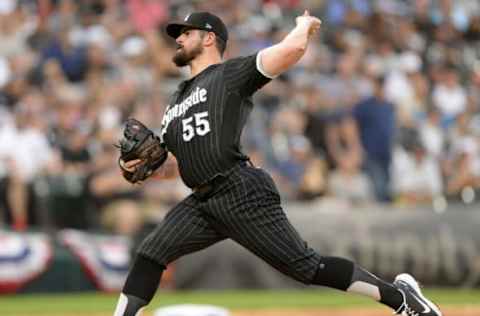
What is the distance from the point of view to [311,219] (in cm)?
1357

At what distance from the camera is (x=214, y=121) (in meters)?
6.79

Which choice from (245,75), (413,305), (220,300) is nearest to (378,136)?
(220,300)

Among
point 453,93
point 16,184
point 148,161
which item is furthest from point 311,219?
point 148,161

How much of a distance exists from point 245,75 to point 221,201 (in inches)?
31.8

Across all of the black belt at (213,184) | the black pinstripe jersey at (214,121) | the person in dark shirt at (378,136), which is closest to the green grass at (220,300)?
the person in dark shirt at (378,136)

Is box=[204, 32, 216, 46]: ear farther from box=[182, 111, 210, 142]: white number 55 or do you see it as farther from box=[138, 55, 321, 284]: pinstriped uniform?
box=[182, 111, 210, 142]: white number 55

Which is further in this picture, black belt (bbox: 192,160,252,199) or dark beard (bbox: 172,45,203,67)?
dark beard (bbox: 172,45,203,67)

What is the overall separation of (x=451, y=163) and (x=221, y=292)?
4252 mm

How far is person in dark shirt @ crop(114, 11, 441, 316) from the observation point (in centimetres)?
675

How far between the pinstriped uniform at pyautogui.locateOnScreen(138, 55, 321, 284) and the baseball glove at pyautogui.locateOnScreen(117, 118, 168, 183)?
0.20m

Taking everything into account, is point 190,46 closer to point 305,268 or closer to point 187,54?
point 187,54

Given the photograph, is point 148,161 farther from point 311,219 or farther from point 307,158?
point 307,158

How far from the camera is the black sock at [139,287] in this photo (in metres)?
6.88

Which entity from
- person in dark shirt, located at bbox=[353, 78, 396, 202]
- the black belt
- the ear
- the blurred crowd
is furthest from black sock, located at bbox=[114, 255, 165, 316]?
person in dark shirt, located at bbox=[353, 78, 396, 202]
